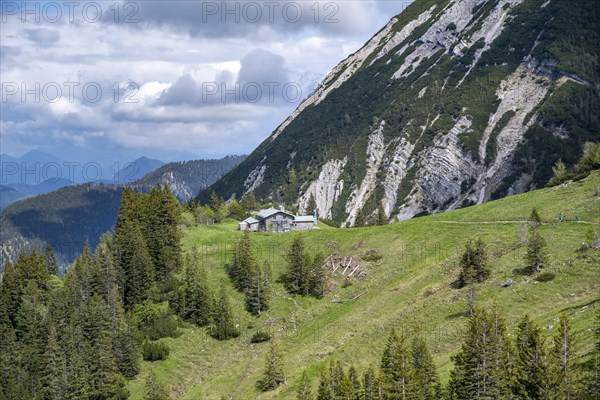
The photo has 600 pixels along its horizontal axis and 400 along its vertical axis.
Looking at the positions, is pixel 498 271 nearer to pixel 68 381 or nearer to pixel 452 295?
pixel 452 295

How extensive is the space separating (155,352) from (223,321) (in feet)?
36.1

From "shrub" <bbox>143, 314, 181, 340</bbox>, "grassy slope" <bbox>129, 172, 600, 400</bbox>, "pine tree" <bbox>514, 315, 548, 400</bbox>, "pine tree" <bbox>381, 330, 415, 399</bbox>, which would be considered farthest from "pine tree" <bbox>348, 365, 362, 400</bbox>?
"shrub" <bbox>143, 314, 181, 340</bbox>

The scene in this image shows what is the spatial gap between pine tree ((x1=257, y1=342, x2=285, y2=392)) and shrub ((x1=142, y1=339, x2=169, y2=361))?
20239 millimetres

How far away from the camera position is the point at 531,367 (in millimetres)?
38500

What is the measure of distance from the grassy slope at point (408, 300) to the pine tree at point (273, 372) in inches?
44.4

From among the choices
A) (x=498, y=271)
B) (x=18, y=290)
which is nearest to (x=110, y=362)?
(x=18, y=290)

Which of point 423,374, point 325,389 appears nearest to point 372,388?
point 423,374

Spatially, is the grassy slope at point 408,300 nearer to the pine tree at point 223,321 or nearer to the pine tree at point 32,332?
the pine tree at point 223,321

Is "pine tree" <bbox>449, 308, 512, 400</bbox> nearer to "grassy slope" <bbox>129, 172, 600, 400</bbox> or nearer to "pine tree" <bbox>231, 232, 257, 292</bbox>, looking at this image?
"grassy slope" <bbox>129, 172, 600, 400</bbox>

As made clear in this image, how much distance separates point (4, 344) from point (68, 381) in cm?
2542

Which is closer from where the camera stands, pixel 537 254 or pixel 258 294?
pixel 537 254

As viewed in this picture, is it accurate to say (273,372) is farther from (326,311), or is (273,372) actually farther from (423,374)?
(423,374)

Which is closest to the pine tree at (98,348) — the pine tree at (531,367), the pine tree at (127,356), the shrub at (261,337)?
the pine tree at (127,356)

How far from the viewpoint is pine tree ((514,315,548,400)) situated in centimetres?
3716
